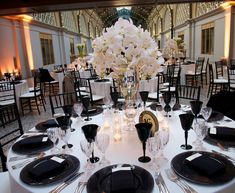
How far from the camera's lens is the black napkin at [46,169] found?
126cm

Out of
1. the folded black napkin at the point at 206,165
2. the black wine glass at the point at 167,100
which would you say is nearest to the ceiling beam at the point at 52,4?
the black wine glass at the point at 167,100

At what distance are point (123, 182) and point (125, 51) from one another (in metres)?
0.96

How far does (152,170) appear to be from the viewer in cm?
128

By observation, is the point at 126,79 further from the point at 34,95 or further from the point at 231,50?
the point at 231,50

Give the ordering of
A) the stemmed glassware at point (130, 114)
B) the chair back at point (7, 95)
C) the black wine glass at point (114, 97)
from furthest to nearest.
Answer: the chair back at point (7, 95) → the black wine glass at point (114, 97) → the stemmed glassware at point (130, 114)

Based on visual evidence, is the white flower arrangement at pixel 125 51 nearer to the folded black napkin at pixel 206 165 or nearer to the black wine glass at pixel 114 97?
the black wine glass at pixel 114 97

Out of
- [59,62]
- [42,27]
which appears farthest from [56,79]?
[59,62]

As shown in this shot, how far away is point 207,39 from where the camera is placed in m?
11.8

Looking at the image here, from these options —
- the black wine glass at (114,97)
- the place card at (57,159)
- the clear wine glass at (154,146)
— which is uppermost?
the black wine glass at (114,97)

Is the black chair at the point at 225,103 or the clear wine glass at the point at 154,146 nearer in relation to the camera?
the clear wine glass at the point at 154,146

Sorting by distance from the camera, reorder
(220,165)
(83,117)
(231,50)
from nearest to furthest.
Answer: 1. (220,165)
2. (83,117)
3. (231,50)

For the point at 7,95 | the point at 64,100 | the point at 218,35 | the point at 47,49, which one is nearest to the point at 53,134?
the point at 64,100

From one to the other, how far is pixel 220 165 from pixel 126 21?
123 centimetres

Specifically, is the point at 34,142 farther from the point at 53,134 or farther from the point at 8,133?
the point at 8,133
